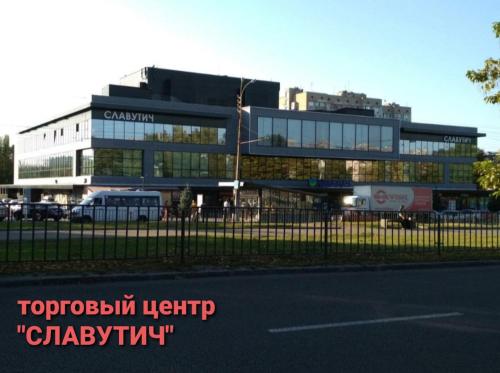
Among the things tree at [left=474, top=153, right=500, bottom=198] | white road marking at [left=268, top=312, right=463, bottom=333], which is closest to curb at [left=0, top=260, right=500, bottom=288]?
tree at [left=474, top=153, right=500, bottom=198]

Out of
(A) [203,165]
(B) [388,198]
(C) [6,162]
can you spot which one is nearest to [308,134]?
(A) [203,165]

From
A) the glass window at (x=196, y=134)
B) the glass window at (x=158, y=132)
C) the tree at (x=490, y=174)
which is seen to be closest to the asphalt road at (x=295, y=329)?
the tree at (x=490, y=174)

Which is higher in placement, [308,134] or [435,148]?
[308,134]

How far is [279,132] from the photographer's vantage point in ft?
221

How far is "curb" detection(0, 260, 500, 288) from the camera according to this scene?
9.40 metres

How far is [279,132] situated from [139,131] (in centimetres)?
1667

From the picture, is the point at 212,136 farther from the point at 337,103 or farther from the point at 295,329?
the point at 337,103

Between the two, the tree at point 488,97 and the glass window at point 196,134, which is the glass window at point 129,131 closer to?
the glass window at point 196,134

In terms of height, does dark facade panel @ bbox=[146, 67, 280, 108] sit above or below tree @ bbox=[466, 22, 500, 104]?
above

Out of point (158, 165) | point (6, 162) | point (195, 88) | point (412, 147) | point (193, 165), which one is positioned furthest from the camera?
point (6, 162)

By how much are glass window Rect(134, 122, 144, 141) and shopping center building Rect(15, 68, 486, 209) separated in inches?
4.2

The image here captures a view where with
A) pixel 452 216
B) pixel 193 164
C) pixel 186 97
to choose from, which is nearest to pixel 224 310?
pixel 452 216

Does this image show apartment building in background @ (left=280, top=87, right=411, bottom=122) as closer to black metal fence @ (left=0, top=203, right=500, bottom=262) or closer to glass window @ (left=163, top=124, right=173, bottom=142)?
glass window @ (left=163, top=124, right=173, bottom=142)

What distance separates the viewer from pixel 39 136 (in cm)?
7644
